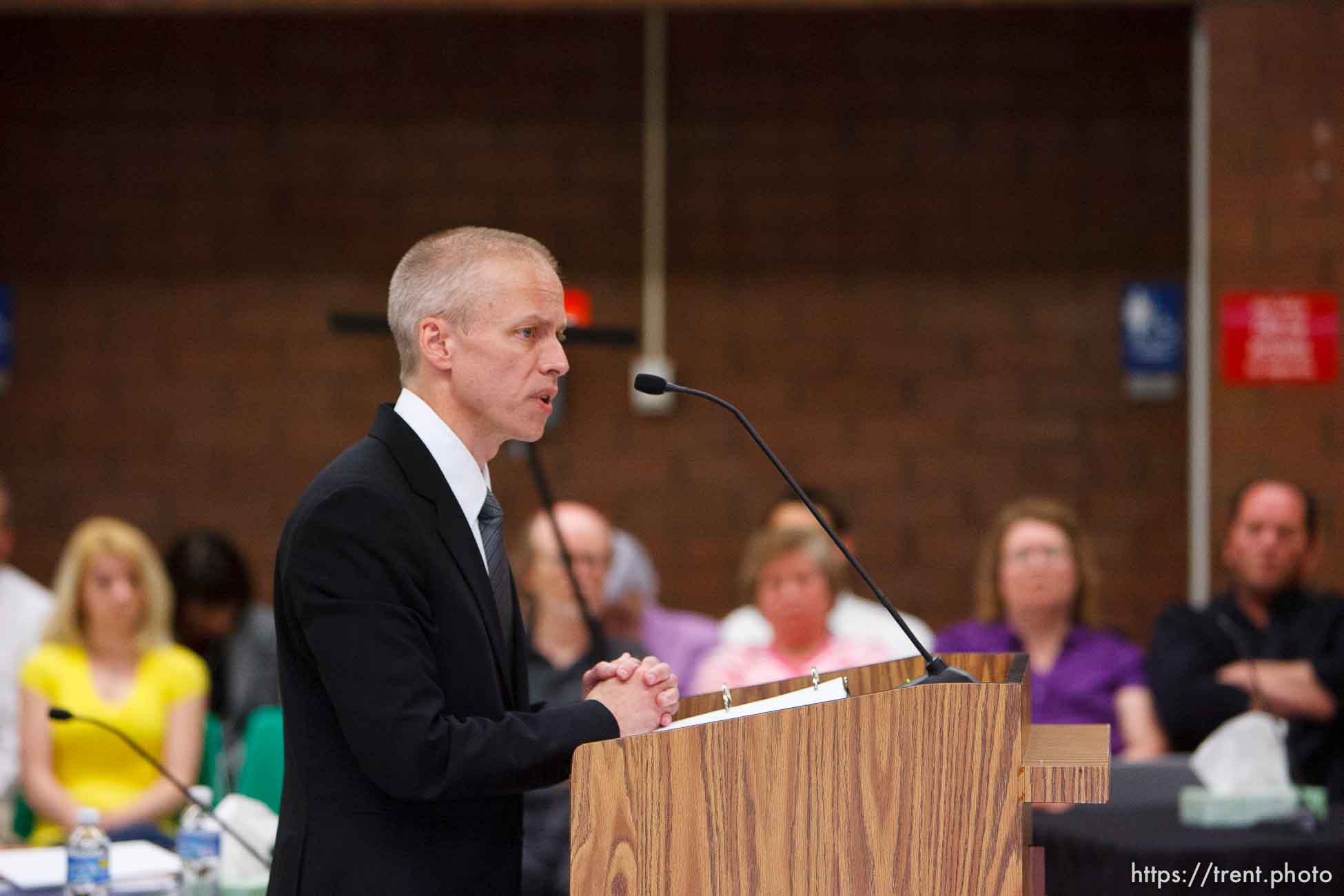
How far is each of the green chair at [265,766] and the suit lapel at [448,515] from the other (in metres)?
1.78

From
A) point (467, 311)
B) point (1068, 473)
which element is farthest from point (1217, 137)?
point (467, 311)

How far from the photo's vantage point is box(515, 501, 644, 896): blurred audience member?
135 inches

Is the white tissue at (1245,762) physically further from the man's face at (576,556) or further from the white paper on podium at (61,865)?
the white paper on podium at (61,865)

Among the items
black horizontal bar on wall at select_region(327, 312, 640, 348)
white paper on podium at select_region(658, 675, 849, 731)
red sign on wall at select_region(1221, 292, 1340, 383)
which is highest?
red sign on wall at select_region(1221, 292, 1340, 383)

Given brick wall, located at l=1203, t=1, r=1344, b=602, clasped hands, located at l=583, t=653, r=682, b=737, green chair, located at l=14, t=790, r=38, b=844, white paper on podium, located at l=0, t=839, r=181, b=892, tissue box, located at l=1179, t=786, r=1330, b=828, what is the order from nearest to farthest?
clasped hands, located at l=583, t=653, r=682, b=737 < white paper on podium, located at l=0, t=839, r=181, b=892 < tissue box, located at l=1179, t=786, r=1330, b=828 < green chair, located at l=14, t=790, r=38, b=844 < brick wall, located at l=1203, t=1, r=1344, b=602

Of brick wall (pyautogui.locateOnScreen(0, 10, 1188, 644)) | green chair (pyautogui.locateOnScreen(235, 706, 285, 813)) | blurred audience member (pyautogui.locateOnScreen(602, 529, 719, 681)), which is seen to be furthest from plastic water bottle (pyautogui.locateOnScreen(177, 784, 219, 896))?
brick wall (pyautogui.locateOnScreen(0, 10, 1188, 644))

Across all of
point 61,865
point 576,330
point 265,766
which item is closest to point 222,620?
point 265,766

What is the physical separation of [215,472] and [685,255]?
1.91m

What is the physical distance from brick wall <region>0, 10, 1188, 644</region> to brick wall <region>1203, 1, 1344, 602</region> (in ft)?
1.48

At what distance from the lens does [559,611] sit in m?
4.06

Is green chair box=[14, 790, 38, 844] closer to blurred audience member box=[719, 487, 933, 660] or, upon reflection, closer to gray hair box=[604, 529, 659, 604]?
gray hair box=[604, 529, 659, 604]

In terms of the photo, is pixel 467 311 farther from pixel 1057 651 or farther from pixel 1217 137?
pixel 1217 137

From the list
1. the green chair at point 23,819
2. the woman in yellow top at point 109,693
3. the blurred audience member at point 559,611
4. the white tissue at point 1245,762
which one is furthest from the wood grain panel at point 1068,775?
the green chair at point 23,819

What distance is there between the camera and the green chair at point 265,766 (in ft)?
11.2
